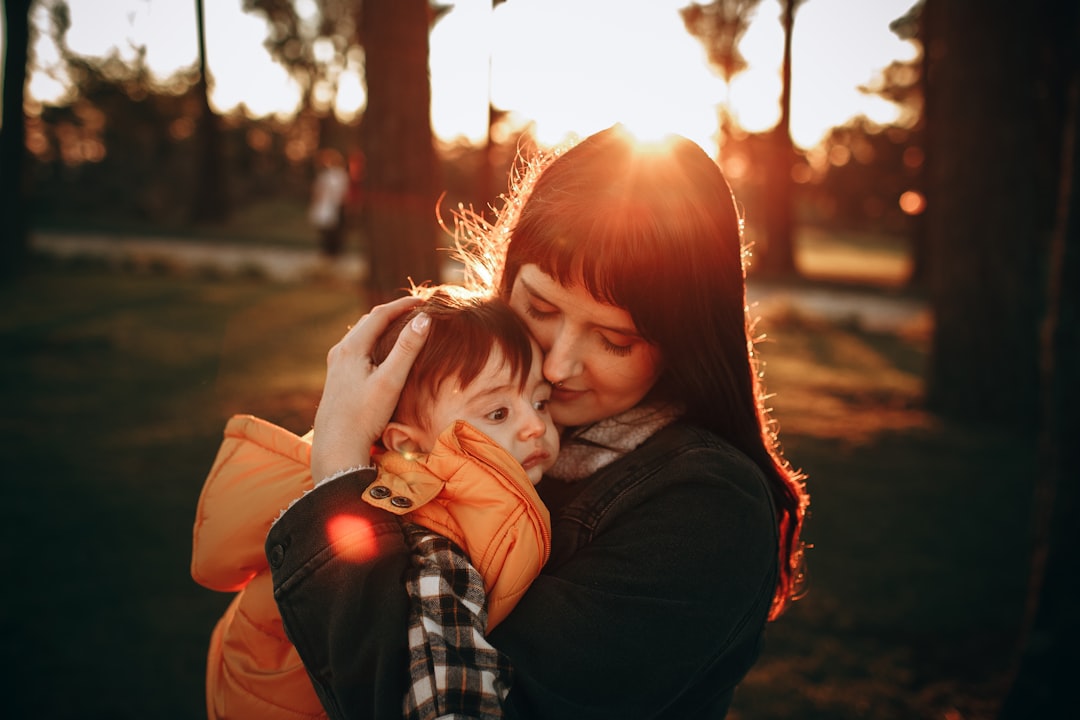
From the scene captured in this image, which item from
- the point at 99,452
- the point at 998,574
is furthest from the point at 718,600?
the point at 99,452

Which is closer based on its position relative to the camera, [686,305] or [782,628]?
[686,305]

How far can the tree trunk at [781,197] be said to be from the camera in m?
17.2

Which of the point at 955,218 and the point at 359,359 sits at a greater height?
the point at 955,218

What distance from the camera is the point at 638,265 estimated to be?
62.8 inches

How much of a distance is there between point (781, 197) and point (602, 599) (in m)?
19.6

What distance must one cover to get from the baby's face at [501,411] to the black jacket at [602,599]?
28 cm

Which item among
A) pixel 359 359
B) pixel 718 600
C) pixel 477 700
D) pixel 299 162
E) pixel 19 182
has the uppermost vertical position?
pixel 299 162

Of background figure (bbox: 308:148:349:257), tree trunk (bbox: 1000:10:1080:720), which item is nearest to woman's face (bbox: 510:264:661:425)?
tree trunk (bbox: 1000:10:1080:720)

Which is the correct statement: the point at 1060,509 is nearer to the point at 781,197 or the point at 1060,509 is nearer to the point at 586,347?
the point at 586,347

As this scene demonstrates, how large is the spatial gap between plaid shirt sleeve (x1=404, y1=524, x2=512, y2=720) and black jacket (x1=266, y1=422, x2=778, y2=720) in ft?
0.09

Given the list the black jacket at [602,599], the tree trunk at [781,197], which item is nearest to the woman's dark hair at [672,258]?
the black jacket at [602,599]

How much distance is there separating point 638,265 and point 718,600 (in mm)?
646

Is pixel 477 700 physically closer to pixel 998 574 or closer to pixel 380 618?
pixel 380 618

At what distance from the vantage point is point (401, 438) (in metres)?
1.78
